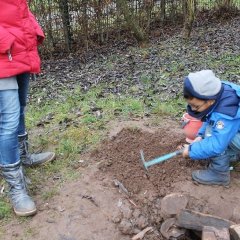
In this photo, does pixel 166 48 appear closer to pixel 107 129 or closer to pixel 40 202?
pixel 107 129

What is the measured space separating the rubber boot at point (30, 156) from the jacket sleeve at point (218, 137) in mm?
1382

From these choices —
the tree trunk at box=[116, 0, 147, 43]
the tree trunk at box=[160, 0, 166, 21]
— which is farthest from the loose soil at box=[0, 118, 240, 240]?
the tree trunk at box=[160, 0, 166, 21]

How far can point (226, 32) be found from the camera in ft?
28.0

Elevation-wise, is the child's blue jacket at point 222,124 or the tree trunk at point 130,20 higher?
the child's blue jacket at point 222,124

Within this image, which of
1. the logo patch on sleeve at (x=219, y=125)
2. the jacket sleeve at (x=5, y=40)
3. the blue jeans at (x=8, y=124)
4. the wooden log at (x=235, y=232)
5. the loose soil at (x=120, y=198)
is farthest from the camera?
the logo patch on sleeve at (x=219, y=125)

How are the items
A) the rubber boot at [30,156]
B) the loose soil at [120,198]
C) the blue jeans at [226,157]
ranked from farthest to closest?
the rubber boot at [30,156] < the blue jeans at [226,157] < the loose soil at [120,198]

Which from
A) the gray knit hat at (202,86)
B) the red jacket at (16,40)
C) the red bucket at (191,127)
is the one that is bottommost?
the red bucket at (191,127)

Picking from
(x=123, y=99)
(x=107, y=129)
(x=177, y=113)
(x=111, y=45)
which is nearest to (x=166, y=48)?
(x=111, y=45)

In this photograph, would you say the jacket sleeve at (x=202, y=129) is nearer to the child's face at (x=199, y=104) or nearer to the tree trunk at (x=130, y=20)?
the child's face at (x=199, y=104)

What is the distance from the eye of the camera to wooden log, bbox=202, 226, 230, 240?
105 inches

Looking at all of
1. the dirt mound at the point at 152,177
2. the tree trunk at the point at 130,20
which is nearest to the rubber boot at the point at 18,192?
the dirt mound at the point at 152,177

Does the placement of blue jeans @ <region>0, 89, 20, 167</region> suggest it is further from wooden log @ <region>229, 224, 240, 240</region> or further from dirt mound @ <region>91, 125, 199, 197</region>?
wooden log @ <region>229, 224, 240, 240</region>

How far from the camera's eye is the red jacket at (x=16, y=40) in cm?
280

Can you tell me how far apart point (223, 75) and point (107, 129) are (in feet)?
7.42
